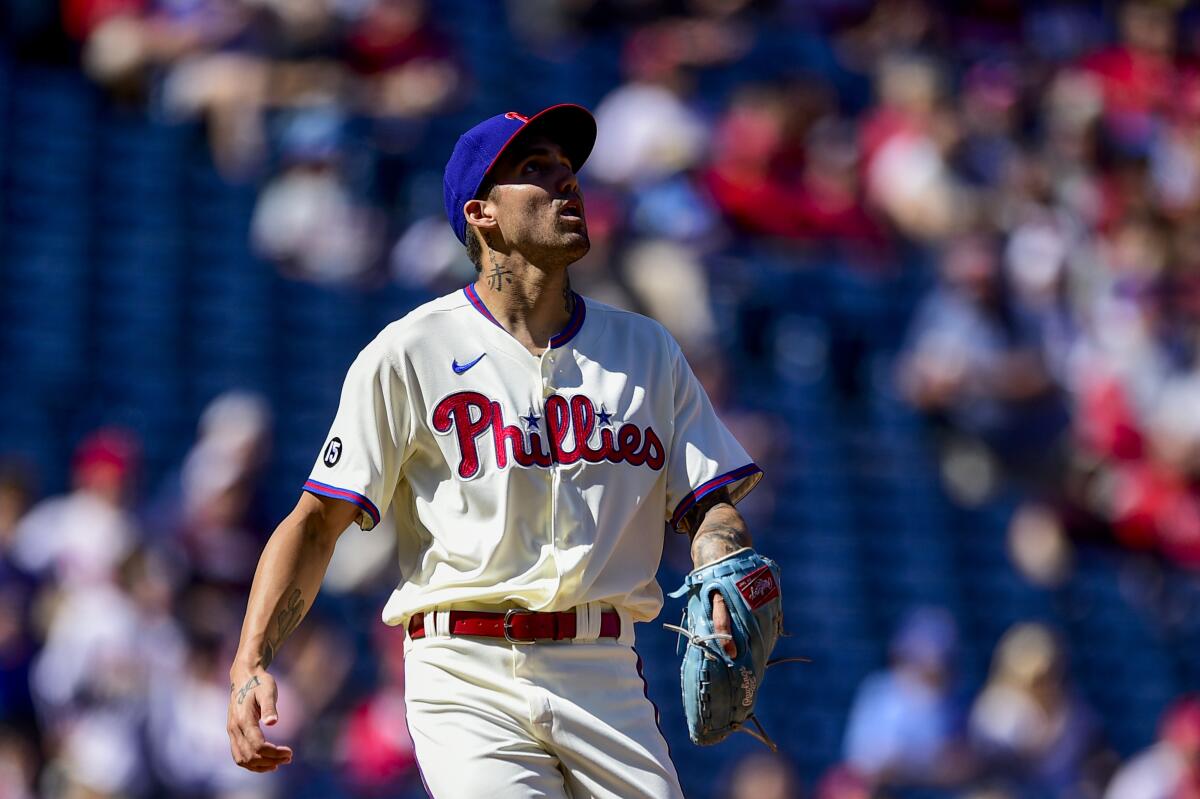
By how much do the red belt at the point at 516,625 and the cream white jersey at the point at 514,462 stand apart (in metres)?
0.02

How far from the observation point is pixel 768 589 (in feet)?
10.2

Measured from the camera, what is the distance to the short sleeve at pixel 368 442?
309cm

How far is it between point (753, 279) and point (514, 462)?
626 cm

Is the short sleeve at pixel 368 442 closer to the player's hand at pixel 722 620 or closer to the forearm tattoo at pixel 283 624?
the forearm tattoo at pixel 283 624

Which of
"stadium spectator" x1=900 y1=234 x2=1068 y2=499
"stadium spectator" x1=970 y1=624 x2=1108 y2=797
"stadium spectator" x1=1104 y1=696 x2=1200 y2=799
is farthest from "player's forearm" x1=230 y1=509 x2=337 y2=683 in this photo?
"stadium spectator" x1=900 y1=234 x2=1068 y2=499

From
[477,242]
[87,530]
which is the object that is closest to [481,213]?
[477,242]

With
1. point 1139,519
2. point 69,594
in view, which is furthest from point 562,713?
point 1139,519

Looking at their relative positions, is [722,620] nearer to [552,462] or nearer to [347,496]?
[552,462]

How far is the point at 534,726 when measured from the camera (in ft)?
9.84

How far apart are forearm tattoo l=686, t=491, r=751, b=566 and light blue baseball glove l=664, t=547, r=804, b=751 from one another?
0.03 meters

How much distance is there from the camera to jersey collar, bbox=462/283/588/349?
3.29 metres

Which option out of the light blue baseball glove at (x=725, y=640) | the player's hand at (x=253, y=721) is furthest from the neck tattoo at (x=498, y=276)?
the player's hand at (x=253, y=721)

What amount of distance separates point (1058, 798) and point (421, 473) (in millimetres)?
5395

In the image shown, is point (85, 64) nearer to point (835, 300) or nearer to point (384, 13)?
point (384, 13)
